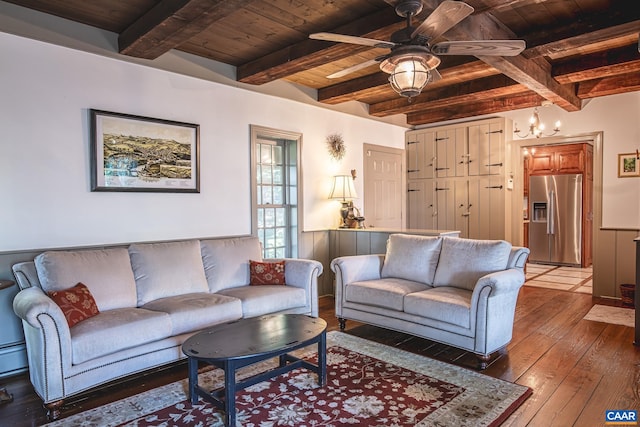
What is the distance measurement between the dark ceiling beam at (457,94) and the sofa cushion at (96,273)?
404 centimetres

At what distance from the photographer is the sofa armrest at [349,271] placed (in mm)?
3898

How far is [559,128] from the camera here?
552 cm

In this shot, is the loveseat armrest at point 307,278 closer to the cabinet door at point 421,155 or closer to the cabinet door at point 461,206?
the cabinet door at point 461,206

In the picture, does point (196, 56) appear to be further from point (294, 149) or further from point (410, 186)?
point (410, 186)

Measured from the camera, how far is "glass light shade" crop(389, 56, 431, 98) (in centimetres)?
253

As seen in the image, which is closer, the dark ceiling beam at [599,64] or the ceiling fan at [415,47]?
the ceiling fan at [415,47]

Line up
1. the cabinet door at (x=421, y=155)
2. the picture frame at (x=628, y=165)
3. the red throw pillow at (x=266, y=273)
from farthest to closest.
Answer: the cabinet door at (x=421, y=155), the picture frame at (x=628, y=165), the red throw pillow at (x=266, y=273)

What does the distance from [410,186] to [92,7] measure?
5.19 metres

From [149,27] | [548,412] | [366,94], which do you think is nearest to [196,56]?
[149,27]

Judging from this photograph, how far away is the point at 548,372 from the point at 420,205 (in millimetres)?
4137

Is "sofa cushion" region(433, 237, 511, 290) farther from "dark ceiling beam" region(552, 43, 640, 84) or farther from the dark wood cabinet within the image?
the dark wood cabinet

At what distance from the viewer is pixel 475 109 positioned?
6004 mm

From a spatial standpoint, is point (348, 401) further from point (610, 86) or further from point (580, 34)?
point (610, 86)
